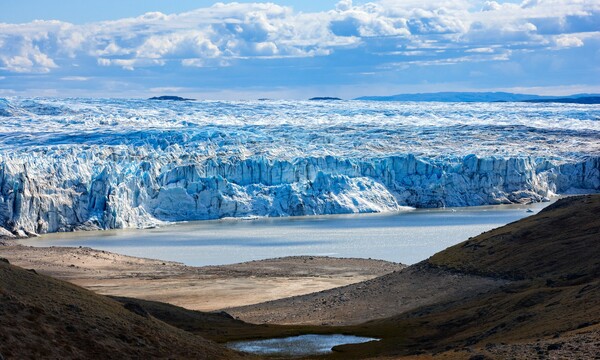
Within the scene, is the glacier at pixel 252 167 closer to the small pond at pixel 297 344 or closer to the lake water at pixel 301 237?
the lake water at pixel 301 237

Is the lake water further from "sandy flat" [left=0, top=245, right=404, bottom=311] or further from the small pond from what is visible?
the small pond

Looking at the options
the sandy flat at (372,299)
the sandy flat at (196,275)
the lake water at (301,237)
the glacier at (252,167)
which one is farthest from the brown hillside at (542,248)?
the glacier at (252,167)

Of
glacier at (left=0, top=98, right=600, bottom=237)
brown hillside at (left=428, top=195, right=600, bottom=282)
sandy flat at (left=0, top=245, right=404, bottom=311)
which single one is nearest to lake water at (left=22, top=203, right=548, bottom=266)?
glacier at (left=0, top=98, right=600, bottom=237)

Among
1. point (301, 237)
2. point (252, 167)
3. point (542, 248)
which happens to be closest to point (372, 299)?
point (542, 248)

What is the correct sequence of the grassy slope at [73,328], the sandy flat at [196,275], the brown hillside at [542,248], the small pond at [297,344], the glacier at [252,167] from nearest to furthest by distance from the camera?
the grassy slope at [73,328] → the small pond at [297,344] → the brown hillside at [542,248] → the sandy flat at [196,275] → the glacier at [252,167]

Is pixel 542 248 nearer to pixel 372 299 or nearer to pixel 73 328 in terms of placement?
pixel 372 299

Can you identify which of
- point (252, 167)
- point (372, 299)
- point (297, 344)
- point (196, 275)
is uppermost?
point (297, 344)

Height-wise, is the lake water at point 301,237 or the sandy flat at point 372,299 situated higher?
the sandy flat at point 372,299
